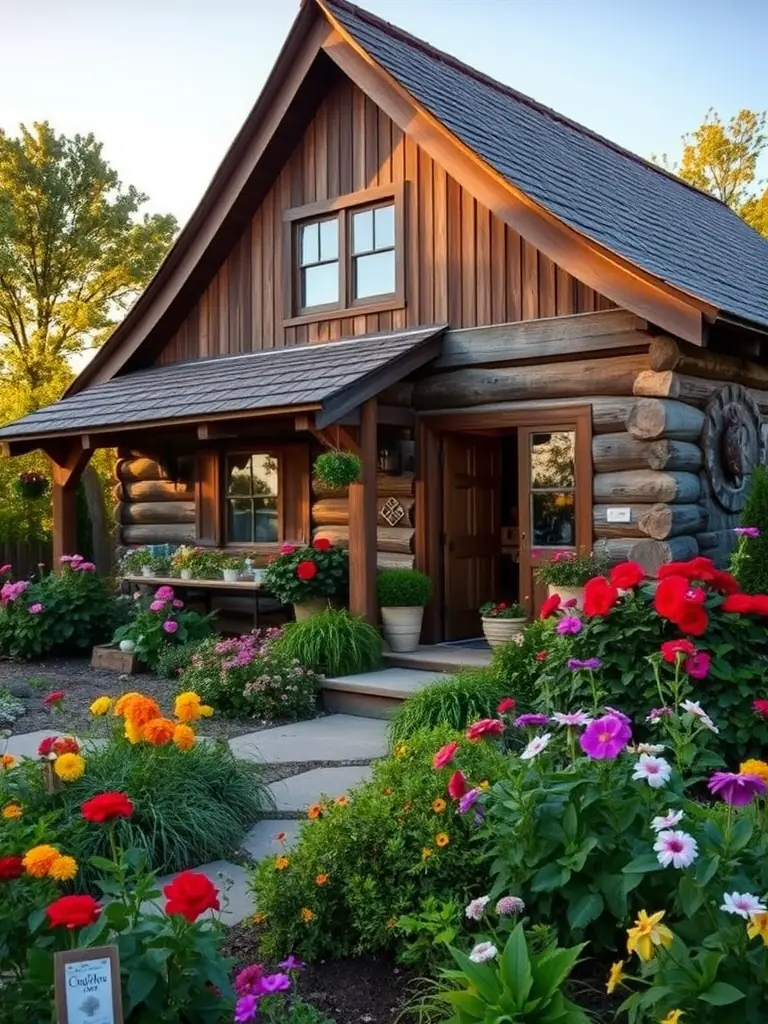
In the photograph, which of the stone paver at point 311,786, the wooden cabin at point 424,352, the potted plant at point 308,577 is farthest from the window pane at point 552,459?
the stone paver at point 311,786

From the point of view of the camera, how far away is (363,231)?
10.7 metres

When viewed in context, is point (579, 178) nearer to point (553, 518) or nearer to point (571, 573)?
point (553, 518)

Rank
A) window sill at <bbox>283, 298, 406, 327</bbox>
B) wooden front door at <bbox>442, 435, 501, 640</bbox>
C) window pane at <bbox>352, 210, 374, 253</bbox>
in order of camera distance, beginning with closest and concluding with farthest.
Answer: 1. wooden front door at <bbox>442, 435, 501, 640</bbox>
2. window sill at <bbox>283, 298, 406, 327</bbox>
3. window pane at <bbox>352, 210, 374, 253</bbox>

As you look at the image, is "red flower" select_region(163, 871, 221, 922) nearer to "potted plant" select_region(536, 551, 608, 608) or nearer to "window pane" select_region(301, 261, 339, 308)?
"potted plant" select_region(536, 551, 608, 608)

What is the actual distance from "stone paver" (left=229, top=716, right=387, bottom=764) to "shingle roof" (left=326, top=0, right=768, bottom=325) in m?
3.95

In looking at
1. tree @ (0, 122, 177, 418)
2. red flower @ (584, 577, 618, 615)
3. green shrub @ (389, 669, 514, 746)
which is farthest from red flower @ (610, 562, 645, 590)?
tree @ (0, 122, 177, 418)

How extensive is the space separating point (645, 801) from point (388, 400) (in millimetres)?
7158

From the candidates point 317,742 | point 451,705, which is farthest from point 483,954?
point 317,742

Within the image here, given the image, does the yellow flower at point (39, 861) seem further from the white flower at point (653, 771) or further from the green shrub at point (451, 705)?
the green shrub at point (451, 705)

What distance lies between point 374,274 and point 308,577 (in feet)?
11.0

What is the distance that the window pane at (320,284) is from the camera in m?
11.1

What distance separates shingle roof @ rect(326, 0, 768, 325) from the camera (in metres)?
8.97

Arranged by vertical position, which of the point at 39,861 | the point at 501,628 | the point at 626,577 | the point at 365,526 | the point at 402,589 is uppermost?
the point at 365,526

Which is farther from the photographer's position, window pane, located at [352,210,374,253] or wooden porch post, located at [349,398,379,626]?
window pane, located at [352,210,374,253]
